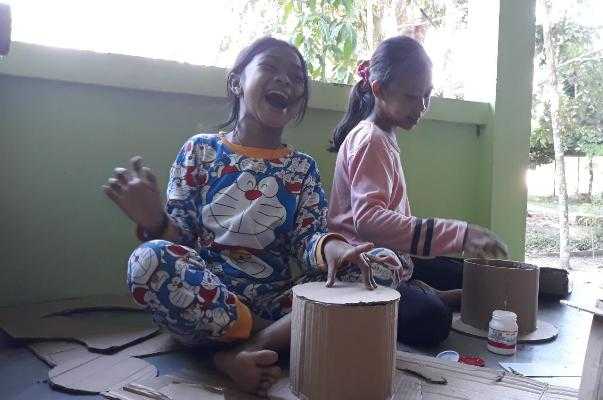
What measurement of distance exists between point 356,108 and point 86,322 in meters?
0.91

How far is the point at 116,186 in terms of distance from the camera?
92 centimetres

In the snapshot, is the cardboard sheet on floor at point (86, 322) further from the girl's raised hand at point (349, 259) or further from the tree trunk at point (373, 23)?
the tree trunk at point (373, 23)

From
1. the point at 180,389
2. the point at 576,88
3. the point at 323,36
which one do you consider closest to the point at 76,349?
the point at 180,389

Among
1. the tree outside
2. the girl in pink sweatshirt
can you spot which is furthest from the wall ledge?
the tree outside

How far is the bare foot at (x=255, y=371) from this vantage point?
0.87 metres

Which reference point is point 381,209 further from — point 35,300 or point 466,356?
point 35,300

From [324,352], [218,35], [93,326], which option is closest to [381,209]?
[324,352]

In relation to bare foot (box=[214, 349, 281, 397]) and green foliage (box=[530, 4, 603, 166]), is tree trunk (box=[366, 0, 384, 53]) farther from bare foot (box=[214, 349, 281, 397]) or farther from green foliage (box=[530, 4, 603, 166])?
green foliage (box=[530, 4, 603, 166])

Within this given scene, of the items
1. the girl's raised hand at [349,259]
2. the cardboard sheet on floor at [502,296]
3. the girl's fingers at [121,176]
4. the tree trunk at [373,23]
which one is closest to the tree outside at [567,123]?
the tree trunk at [373,23]

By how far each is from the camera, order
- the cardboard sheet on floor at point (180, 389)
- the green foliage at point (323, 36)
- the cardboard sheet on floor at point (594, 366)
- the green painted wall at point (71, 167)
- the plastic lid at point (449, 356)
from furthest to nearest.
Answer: the green foliage at point (323, 36) → the green painted wall at point (71, 167) → the plastic lid at point (449, 356) → the cardboard sheet on floor at point (180, 389) → the cardboard sheet on floor at point (594, 366)

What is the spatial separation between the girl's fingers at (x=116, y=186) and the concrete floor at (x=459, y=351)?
0.36 m

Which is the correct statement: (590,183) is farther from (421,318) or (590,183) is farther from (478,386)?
(478,386)

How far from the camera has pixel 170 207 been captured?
112 centimetres

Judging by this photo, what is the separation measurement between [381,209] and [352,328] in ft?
1.40
